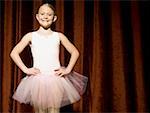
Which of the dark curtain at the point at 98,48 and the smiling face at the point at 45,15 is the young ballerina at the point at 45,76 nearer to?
the smiling face at the point at 45,15

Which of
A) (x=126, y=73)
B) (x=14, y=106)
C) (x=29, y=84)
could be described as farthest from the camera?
(x=126, y=73)

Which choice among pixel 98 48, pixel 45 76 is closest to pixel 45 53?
pixel 45 76

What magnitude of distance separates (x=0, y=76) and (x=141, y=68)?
2.67 feet

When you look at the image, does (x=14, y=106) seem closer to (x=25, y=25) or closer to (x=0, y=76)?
(x=0, y=76)

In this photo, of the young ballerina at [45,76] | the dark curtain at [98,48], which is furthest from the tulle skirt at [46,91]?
the dark curtain at [98,48]

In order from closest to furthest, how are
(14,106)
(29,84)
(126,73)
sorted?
(29,84), (14,106), (126,73)

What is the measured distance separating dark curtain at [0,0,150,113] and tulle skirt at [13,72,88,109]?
1.61ft

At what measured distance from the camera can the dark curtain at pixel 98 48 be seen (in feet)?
6.43

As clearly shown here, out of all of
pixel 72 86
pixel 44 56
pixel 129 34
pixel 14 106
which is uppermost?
pixel 129 34

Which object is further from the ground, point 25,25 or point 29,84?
point 25,25

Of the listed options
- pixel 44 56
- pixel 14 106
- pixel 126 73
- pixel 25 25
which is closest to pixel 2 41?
pixel 25 25

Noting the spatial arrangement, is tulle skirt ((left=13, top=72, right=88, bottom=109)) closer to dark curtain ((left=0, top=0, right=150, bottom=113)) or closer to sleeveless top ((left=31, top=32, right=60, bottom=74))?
sleeveless top ((left=31, top=32, right=60, bottom=74))

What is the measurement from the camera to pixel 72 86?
1.49 meters

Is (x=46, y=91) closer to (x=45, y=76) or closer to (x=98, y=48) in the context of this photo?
(x=45, y=76)
